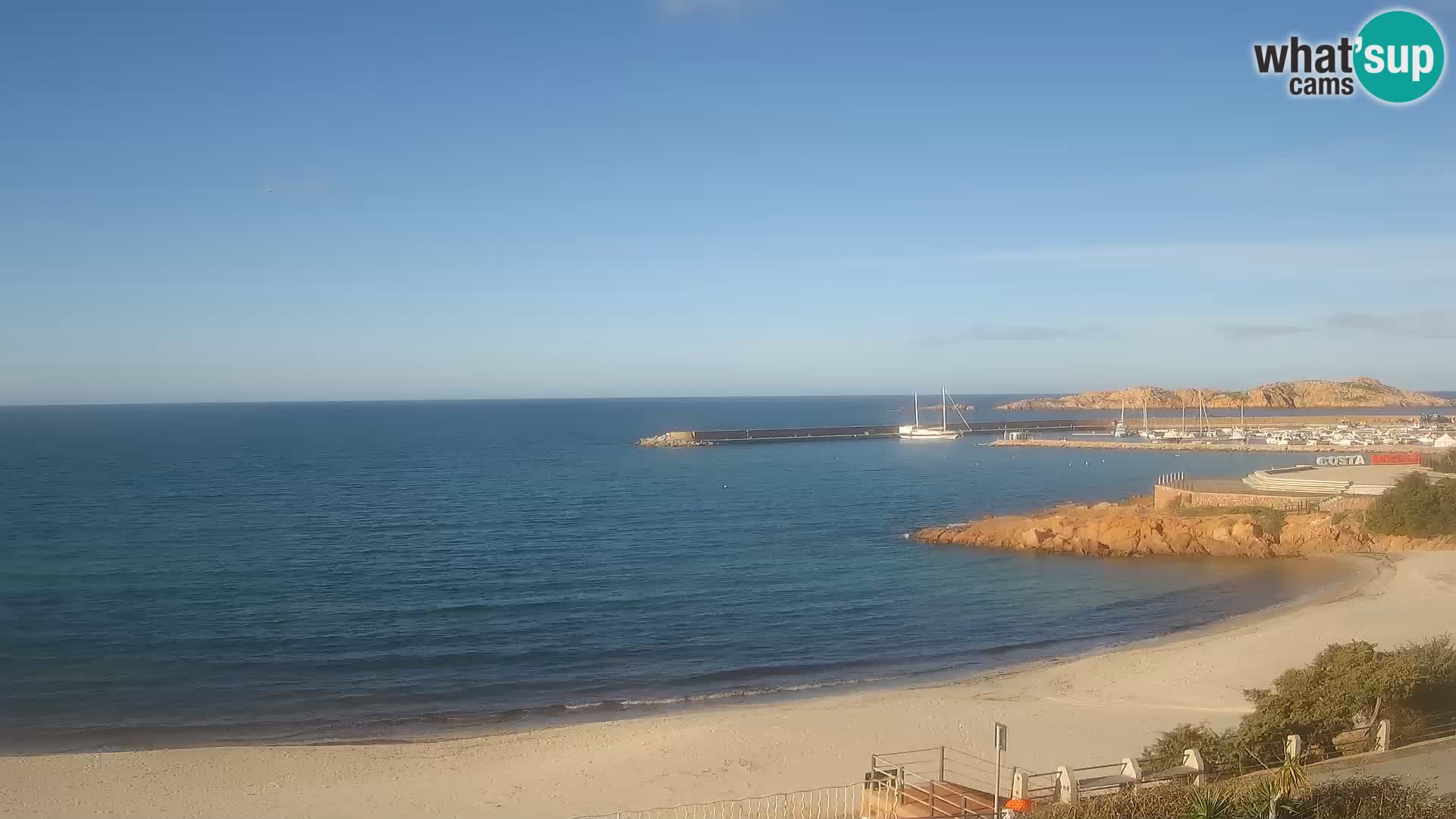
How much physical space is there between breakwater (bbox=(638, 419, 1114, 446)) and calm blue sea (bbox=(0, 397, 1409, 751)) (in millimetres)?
44529

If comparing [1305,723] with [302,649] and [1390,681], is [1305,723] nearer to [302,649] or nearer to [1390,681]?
[1390,681]

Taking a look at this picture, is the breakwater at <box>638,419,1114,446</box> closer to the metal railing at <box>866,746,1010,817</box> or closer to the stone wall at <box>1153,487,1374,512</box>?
the stone wall at <box>1153,487,1374,512</box>

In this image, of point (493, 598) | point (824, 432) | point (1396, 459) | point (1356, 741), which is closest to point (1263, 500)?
point (1396, 459)

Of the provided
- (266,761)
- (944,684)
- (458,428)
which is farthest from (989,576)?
(458,428)

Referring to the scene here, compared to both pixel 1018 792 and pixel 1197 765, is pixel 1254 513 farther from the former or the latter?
pixel 1018 792

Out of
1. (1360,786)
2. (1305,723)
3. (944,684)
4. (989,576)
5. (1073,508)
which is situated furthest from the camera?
(1073,508)

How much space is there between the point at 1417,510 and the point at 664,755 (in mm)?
35175

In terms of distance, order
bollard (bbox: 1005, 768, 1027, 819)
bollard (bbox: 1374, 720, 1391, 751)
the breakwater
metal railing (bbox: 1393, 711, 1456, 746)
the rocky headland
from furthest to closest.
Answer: the breakwater
the rocky headland
metal railing (bbox: 1393, 711, 1456, 746)
bollard (bbox: 1374, 720, 1391, 751)
bollard (bbox: 1005, 768, 1027, 819)

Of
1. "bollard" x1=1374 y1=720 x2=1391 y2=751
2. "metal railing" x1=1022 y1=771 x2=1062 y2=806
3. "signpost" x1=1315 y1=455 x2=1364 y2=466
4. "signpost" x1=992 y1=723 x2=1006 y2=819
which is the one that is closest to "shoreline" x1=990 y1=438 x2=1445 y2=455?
"signpost" x1=1315 y1=455 x2=1364 y2=466

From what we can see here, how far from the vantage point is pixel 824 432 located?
414 ft

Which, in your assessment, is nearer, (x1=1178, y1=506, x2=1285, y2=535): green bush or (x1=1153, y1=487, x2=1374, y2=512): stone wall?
(x1=1178, y1=506, x2=1285, y2=535): green bush

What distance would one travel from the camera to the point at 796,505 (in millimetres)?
57656

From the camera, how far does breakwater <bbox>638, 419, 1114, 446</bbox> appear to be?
114375mm

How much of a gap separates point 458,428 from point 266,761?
5676 inches
